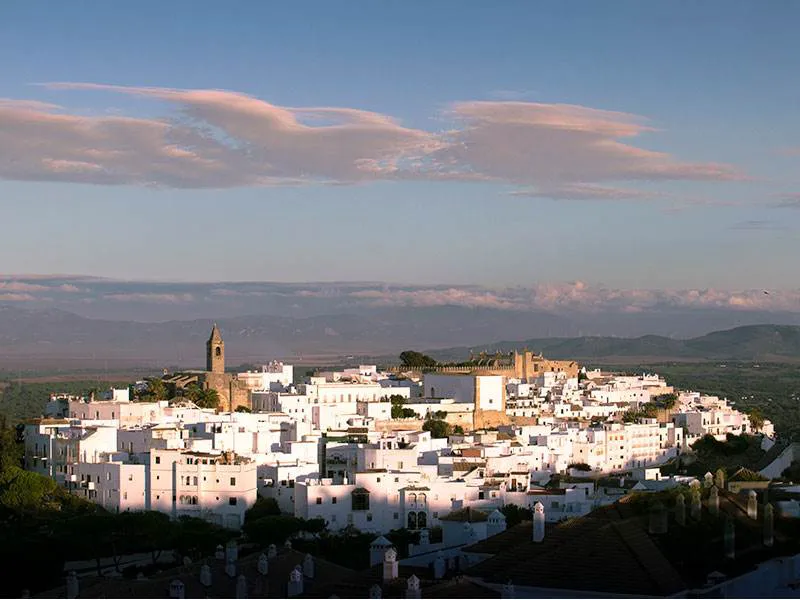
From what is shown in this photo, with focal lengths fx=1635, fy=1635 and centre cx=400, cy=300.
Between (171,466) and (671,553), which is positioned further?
(171,466)

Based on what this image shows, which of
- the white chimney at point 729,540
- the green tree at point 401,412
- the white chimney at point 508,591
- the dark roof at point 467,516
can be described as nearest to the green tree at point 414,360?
the green tree at point 401,412

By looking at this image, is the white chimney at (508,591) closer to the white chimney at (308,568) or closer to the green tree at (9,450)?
the white chimney at (308,568)

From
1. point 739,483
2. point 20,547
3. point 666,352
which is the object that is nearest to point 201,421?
point 20,547

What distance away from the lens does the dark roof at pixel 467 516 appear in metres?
30.2

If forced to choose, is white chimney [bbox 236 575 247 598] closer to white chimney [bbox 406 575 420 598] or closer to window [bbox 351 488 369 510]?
white chimney [bbox 406 575 420 598]

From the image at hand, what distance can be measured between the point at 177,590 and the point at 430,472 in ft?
47.4

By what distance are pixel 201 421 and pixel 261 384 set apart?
11.3 meters

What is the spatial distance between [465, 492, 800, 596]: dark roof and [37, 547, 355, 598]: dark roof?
2614 millimetres

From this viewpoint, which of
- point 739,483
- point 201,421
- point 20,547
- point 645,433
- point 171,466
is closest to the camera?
point 20,547

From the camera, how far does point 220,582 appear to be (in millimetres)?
23766

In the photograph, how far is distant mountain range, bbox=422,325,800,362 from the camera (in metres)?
113

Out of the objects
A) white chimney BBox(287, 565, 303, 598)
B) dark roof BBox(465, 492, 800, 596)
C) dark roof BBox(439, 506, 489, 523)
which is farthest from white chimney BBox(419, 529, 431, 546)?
white chimney BBox(287, 565, 303, 598)

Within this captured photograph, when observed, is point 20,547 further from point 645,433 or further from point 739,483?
point 645,433

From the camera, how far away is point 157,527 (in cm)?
3158
